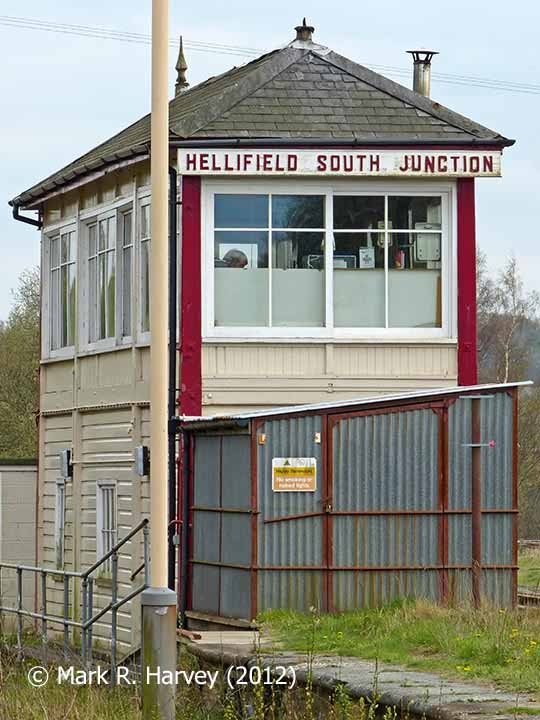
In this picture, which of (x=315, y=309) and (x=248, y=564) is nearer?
(x=248, y=564)

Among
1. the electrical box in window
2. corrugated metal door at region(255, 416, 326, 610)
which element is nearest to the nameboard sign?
the electrical box in window

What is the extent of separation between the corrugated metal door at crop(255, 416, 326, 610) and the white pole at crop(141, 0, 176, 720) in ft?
18.9

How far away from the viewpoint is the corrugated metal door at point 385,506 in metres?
17.6

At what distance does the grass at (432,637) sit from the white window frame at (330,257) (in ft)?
13.6

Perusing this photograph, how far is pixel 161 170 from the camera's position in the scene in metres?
11.6

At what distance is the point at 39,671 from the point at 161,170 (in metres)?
6.78

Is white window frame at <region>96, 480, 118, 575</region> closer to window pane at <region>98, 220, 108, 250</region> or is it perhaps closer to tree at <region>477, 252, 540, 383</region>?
window pane at <region>98, 220, 108, 250</region>

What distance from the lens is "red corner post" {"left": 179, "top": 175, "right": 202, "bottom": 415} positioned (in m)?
19.8

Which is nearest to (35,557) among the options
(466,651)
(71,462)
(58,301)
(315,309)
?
(71,462)

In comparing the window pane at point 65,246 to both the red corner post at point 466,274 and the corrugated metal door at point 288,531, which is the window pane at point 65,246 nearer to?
the red corner post at point 466,274

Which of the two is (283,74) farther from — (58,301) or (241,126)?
(58,301)

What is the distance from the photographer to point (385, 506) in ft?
58.6

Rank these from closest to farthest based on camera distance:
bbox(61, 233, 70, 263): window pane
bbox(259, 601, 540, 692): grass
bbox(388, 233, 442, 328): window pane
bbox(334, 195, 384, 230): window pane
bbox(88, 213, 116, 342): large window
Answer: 1. bbox(259, 601, 540, 692): grass
2. bbox(334, 195, 384, 230): window pane
3. bbox(388, 233, 442, 328): window pane
4. bbox(88, 213, 116, 342): large window
5. bbox(61, 233, 70, 263): window pane

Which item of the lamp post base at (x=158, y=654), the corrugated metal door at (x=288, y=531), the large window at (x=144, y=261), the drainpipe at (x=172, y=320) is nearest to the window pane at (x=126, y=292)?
the large window at (x=144, y=261)
